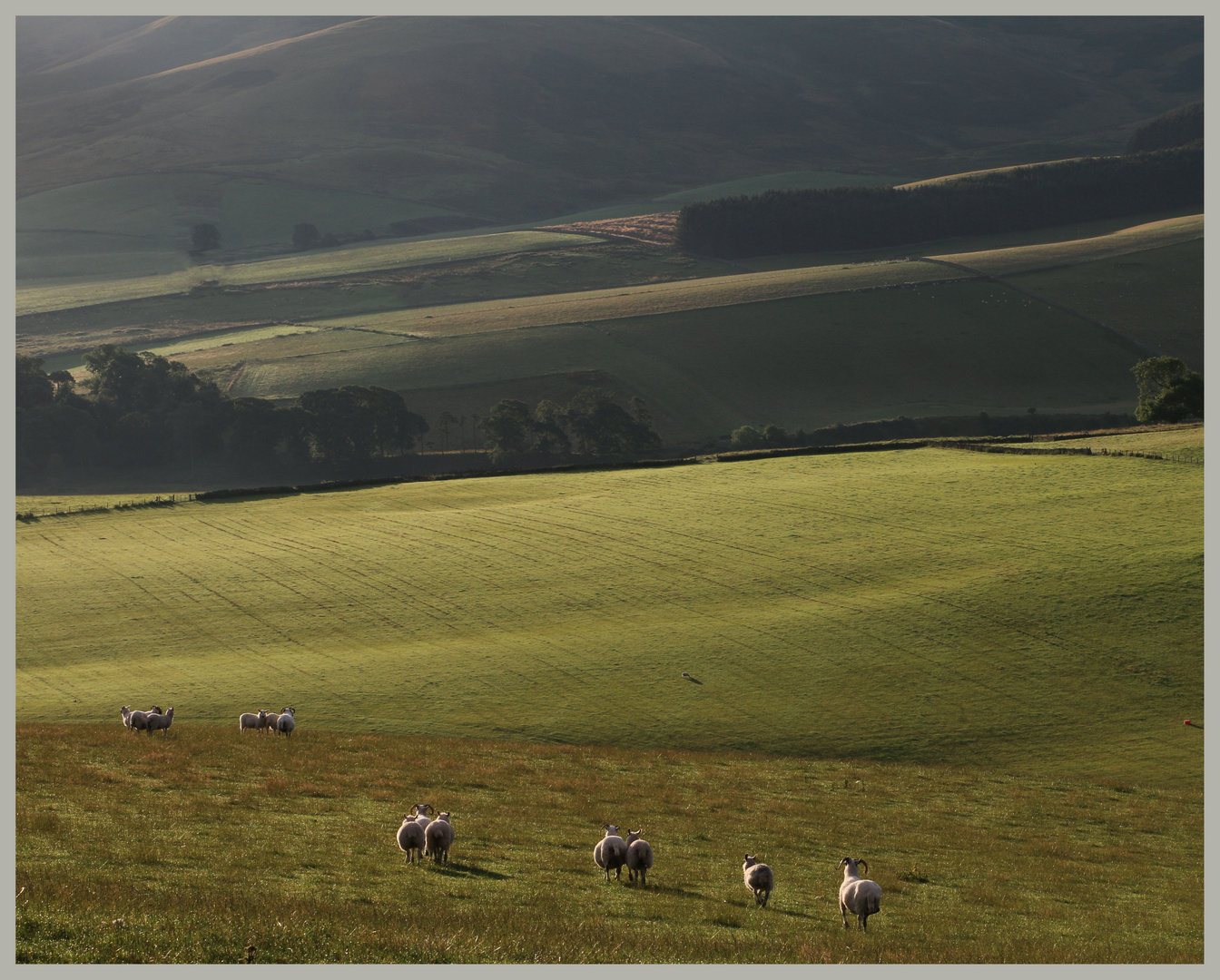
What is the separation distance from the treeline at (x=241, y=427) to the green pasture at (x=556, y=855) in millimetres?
83638

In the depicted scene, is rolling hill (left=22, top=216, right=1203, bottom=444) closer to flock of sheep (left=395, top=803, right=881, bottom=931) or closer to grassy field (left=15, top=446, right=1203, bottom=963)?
grassy field (left=15, top=446, right=1203, bottom=963)

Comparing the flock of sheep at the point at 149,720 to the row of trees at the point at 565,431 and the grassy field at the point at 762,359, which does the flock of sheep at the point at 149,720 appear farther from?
the grassy field at the point at 762,359

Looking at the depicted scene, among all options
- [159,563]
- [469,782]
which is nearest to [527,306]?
[159,563]

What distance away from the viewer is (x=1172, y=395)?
94875mm

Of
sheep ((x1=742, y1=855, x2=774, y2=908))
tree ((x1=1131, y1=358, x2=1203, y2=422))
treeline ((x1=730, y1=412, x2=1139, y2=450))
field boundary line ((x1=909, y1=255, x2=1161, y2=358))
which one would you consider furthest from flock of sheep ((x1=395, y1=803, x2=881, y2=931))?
field boundary line ((x1=909, y1=255, x2=1161, y2=358))

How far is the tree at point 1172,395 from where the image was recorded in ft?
310

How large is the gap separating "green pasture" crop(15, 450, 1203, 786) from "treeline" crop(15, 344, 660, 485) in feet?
150

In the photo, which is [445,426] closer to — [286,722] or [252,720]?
[252,720]

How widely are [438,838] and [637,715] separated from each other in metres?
19.4

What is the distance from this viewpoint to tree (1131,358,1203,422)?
94375 millimetres

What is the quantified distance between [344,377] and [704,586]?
9387 centimetres

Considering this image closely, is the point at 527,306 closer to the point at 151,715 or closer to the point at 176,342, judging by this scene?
the point at 176,342

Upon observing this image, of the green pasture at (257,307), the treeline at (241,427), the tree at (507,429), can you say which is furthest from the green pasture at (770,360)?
the green pasture at (257,307)

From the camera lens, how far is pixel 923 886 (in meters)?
19.6
